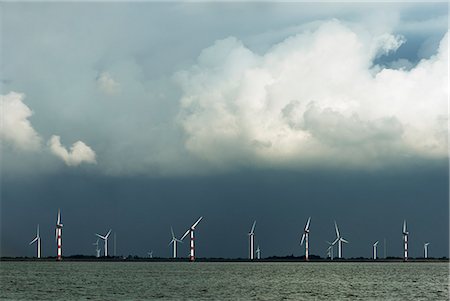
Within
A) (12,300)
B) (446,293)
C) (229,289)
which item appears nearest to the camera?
(12,300)

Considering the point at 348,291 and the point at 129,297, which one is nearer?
the point at 129,297

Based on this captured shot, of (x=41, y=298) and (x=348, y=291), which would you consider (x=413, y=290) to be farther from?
(x=41, y=298)

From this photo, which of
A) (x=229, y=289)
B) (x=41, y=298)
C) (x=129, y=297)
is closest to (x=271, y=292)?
(x=229, y=289)

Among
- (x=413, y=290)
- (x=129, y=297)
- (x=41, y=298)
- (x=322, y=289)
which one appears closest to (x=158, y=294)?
(x=129, y=297)

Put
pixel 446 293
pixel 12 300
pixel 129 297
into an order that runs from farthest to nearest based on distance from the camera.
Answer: pixel 446 293 < pixel 129 297 < pixel 12 300

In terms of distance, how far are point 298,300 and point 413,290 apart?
29.4m

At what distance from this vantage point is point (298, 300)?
3570 inches

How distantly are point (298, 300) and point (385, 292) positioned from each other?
22800 mm

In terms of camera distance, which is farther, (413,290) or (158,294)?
(413,290)

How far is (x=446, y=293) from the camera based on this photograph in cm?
10556

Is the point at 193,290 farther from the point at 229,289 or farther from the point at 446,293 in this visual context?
the point at 446,293

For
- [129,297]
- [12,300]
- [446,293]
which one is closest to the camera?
[12,300]

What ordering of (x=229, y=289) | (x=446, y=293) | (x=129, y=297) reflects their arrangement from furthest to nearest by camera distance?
(x=229, y=289), (x=446, y=293), (x=129, y=297)

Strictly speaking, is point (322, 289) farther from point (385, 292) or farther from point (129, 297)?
point (129, 297)
